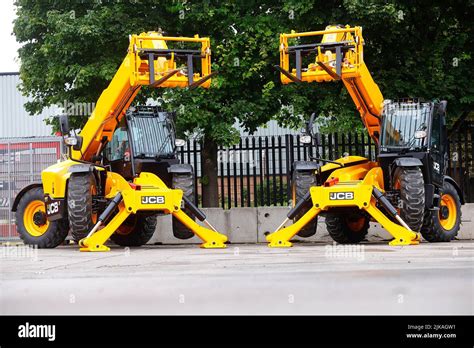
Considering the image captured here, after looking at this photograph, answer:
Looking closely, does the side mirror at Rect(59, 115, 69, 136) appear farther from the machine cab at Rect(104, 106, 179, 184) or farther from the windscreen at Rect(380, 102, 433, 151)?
the windscreen at Rect(380, 102, 433, 151)

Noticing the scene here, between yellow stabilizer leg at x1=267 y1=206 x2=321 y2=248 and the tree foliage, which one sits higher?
the tree foliage

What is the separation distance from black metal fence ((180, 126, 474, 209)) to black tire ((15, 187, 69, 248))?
531cm

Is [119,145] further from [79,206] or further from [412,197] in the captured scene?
[412,197]

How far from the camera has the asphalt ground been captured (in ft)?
25.6

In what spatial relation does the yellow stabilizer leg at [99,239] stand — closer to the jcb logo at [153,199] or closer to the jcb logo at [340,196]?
the jcb logo at [153,199]

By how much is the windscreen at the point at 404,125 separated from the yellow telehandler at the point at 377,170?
0.7 inches

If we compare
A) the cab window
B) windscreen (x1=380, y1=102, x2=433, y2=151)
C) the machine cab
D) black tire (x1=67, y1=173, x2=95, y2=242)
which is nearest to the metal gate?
the cab window

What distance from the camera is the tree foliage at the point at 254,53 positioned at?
81.9ft

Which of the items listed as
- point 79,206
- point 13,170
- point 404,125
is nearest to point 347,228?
point 404,125

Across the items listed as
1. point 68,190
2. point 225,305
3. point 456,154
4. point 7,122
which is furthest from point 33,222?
point 7,122


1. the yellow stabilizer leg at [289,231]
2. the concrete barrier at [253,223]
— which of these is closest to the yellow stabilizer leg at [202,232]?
the yellow stabilizer leg at [289,231]

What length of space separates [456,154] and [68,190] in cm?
1037

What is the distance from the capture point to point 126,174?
1970cm
